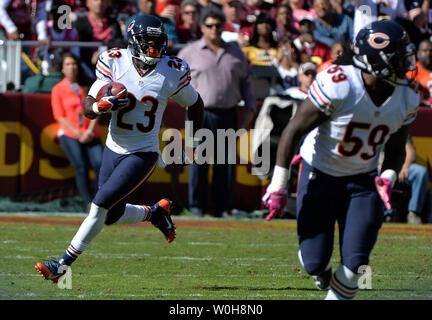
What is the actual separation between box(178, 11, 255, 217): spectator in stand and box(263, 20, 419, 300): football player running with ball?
4.80m

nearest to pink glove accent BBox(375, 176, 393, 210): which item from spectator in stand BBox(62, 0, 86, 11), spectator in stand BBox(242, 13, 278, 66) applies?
spectator in stand BBox(242, 13, 278, 66)

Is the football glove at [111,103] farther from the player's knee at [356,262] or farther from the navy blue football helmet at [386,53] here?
the player's knee at [356,262]

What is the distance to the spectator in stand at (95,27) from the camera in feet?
36.9

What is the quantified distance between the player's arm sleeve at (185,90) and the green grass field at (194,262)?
1.29 metres

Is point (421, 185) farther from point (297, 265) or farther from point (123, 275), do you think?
point (123, 275)

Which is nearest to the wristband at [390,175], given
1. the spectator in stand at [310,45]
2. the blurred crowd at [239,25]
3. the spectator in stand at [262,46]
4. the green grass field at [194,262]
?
the green grass field at [194,262]

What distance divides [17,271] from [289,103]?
15.2ft

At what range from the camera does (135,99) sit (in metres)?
6.33

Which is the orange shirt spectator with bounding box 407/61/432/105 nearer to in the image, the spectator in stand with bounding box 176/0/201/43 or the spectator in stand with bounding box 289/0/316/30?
the spectator in stand with bounding box 289/0/316/30

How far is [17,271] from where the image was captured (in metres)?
6.67

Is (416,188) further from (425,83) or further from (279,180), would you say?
(279,180)

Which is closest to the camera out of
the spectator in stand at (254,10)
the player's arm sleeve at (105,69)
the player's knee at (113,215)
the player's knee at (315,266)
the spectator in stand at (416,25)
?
the player's knee at (315,266)
